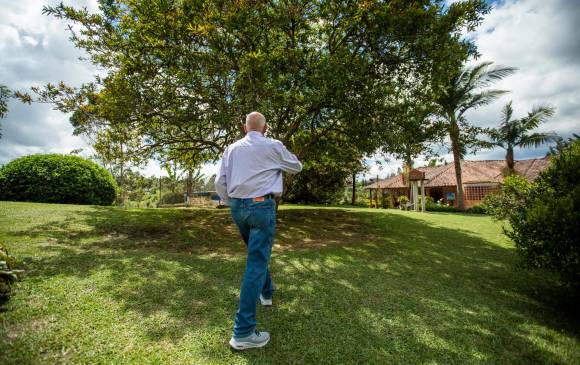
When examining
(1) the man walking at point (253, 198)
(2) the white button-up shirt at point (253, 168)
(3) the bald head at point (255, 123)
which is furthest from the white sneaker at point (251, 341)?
(3) the bald head at point (255, 123)

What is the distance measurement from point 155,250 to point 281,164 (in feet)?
13.4

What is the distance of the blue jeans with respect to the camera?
2697 millimetres

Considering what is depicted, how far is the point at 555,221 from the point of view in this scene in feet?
11.4

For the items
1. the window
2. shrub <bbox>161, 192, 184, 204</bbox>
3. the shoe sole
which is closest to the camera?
the shoe sole

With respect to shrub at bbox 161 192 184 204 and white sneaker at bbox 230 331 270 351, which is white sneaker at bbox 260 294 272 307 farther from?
shrub at bbox 161 192 184 204

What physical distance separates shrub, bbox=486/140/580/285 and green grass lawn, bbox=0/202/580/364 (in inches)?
28.2

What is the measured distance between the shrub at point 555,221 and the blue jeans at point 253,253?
351 centimetres

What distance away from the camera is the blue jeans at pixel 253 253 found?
8.85 ft

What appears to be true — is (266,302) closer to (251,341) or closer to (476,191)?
(251,341)

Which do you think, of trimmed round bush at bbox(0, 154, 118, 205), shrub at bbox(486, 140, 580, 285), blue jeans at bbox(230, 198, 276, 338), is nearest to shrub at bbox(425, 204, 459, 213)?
shrub at bbox(486, 140, 580, 285)

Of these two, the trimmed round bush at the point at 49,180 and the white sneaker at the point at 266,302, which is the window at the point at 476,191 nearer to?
the white sneaker at the point at 266,302

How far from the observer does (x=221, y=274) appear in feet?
15.0

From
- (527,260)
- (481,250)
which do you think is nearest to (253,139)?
(527,260)

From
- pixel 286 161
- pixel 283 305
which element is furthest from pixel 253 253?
pixel 283 305
